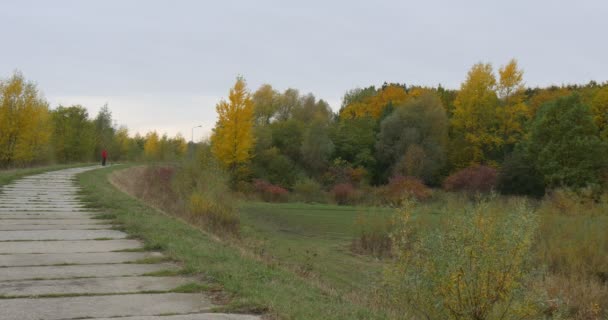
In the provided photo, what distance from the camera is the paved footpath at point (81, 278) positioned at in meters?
4.93

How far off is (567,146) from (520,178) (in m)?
4.38

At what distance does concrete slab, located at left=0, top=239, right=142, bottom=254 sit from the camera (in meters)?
7.89

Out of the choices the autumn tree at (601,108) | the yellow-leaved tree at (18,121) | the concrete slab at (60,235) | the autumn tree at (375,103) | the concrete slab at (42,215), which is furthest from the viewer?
the autumn tree at (375,103)

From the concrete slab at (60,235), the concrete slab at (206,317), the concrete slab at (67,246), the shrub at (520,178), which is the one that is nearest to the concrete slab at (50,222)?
the concrete slab at (60,235)

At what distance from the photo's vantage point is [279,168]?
54.7 metres

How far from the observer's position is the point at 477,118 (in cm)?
5503

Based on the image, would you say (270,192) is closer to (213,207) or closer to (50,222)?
(213,207)

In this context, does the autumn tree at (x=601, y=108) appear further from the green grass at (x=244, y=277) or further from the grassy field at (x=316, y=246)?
the green grass at (x=244, y=277)

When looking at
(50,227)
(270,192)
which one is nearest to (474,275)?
(50,227)

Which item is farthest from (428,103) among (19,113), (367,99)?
(19,113)

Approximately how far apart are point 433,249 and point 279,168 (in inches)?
1929

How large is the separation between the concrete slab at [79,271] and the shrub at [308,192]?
39.1 metres

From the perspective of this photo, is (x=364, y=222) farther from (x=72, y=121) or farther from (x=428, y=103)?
(x=72, y=121)

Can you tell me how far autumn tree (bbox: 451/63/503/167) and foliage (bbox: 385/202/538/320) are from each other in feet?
163
